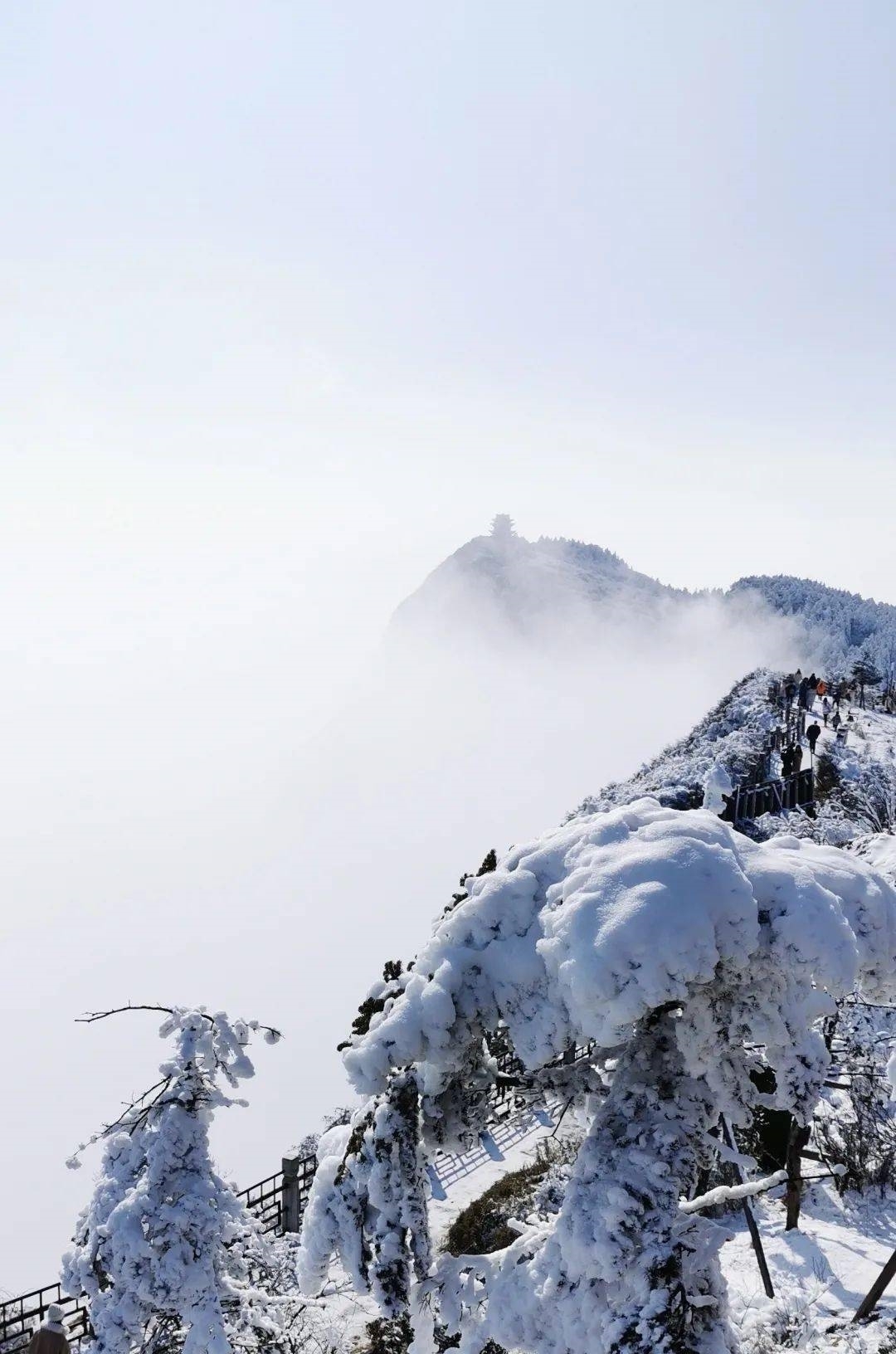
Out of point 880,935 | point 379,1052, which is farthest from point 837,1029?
point 379,1052

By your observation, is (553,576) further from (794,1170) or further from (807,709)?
(794,1170)

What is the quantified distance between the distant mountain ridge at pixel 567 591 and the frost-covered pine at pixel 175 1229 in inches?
3997

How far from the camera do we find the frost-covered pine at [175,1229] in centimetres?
636

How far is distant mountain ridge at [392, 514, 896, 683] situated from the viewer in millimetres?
108688

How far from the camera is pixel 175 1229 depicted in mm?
6434

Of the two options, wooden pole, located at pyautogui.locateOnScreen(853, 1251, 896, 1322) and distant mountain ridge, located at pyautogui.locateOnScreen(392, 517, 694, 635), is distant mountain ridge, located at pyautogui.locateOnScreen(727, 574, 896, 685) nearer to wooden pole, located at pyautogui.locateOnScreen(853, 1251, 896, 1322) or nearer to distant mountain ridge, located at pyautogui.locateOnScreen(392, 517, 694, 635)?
distant mountain ridge, located at pyautogui.locateOnScreen(392, 517, 694, 635)

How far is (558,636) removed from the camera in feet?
603

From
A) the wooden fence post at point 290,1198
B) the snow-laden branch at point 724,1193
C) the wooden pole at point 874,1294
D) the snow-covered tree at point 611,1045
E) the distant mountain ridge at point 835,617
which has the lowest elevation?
the wooden fence post at point 290,1198

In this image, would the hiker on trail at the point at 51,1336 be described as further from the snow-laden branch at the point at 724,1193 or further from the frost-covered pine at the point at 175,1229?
the snow-laden branch at the point at 724,1193

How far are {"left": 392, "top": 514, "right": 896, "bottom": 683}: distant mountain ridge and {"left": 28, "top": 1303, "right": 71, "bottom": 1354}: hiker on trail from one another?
102m

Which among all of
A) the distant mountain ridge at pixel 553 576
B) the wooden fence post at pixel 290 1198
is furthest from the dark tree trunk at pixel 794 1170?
the distant mountain ridge at pixel 553 576

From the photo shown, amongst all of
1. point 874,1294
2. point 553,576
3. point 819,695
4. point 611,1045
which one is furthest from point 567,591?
point 611,1045

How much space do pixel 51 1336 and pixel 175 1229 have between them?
1.61 meters

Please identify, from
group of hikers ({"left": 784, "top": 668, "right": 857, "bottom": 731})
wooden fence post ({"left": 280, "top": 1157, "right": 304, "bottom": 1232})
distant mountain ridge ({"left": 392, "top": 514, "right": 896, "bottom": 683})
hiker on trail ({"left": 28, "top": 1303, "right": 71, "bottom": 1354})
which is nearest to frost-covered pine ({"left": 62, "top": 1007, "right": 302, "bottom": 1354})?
hiker on trail ({"left": 28, "top": 1303, "right": 71, "bottom": 1354})
